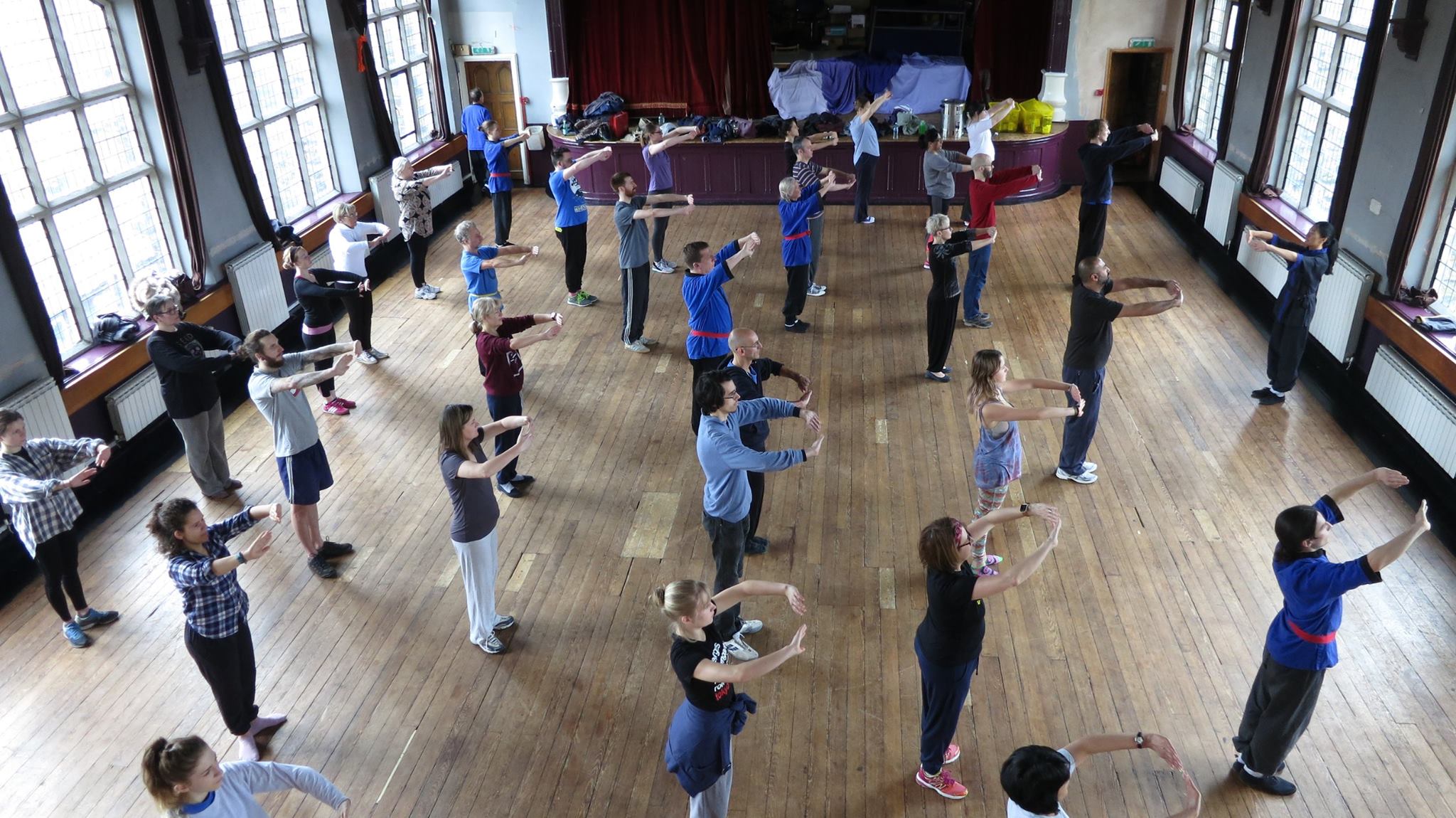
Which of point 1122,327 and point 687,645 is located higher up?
point 687,645

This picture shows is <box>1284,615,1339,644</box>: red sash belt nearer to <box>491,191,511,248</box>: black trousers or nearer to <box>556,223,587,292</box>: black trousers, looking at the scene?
<box>556,223,587,292</box>: black trousers

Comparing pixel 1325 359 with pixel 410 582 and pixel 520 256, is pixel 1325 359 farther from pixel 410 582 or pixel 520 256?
pixel 410 582

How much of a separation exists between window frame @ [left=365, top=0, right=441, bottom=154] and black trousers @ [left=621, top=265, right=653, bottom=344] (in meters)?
4.44

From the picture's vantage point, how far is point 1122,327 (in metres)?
9.32

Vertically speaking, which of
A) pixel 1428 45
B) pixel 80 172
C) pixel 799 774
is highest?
pixel 1428 45

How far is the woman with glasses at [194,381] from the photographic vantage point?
20.1ft

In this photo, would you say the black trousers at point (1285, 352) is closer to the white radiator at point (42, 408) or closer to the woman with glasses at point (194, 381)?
the woman with glasses at point (194, 381)

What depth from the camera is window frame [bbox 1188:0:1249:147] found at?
11.5m

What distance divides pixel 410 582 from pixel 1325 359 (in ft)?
24.0

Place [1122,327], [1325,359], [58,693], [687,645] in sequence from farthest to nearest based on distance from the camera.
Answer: [1122,327], [1325,359], [58,693], [687,645]

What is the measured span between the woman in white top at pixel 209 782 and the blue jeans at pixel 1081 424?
4.82 meters

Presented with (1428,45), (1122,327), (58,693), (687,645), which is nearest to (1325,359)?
(1122,327)

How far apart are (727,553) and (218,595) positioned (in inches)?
91.2

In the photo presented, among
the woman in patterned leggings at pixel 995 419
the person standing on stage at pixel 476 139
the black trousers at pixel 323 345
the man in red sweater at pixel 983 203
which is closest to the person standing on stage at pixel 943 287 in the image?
the man in red sweater at pixel 983 203
